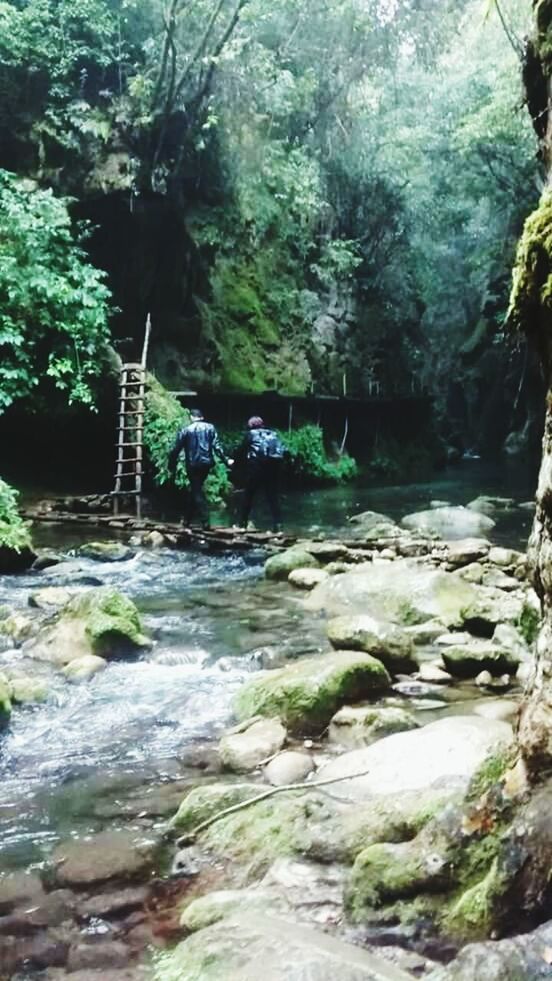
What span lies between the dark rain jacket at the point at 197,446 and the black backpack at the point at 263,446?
18.5 inches

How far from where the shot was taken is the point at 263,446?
12.2 metres

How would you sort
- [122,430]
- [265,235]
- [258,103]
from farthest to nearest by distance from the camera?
1. [265,235]
2. [258,103]
3. [122,430]

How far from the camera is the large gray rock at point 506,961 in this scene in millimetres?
2146

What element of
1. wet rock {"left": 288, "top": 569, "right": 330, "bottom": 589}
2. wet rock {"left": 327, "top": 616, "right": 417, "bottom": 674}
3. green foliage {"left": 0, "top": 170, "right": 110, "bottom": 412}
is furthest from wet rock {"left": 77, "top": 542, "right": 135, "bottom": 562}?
wet rock {"left": 327, "top": 616, "right": 417, "bottom": 674}

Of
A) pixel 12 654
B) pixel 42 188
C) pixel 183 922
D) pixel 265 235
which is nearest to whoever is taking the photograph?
pixel 183 922

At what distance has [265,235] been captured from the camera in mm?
22266

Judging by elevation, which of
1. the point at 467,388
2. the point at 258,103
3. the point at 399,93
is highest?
the point at 399,93

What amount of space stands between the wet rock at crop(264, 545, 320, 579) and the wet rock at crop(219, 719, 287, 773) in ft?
16.4

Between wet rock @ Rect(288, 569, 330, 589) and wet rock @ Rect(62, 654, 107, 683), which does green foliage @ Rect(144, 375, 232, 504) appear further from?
wet rock @ Rect(62, 654, 107, 683)

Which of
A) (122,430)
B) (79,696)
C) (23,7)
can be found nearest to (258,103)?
(23,7)

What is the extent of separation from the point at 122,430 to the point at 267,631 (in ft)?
26.3

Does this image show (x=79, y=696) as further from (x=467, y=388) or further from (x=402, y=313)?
(x=467, y=388)

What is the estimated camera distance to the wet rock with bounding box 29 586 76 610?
8.20 m

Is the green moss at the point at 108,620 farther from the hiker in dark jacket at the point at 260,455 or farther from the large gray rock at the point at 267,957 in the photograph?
the hiker in dark jacket at the point at 260,455
